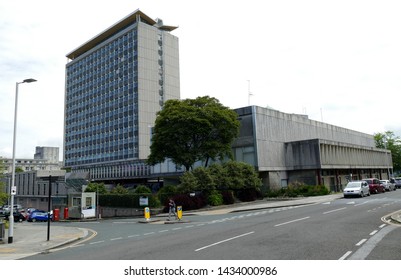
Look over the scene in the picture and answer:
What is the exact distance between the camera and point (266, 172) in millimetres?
48312

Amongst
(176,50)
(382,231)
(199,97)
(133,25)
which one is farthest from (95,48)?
(382,231)

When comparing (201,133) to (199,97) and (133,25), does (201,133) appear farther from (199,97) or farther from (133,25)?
(133,25)

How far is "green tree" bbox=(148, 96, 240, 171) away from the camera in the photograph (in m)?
41.0

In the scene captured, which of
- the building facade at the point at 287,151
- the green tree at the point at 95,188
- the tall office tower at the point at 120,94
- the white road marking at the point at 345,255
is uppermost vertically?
the tall office tower at the point at 120,94

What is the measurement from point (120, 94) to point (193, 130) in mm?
67310

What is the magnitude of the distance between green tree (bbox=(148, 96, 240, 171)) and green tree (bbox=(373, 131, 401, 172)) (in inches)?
2762

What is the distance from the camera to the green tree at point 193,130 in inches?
1614

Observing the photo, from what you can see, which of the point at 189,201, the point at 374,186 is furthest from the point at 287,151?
the point at 189,201

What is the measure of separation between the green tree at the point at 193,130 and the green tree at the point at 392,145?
230 ft

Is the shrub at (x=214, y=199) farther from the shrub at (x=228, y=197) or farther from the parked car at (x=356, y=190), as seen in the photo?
the parked car at (x=356, y=190)

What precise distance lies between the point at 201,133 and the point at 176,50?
2954 inches

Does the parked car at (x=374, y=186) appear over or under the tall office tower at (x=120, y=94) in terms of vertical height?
under

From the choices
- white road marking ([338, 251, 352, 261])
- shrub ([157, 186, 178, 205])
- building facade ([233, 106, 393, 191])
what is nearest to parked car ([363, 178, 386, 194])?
building facade ([233, 106, 393, 191])

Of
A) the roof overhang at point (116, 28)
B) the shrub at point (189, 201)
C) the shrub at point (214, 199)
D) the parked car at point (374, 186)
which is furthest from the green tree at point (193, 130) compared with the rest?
the roof overhang at point (116, 28)
